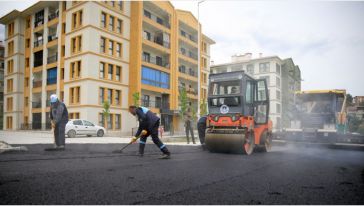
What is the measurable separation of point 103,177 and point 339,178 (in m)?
4.00

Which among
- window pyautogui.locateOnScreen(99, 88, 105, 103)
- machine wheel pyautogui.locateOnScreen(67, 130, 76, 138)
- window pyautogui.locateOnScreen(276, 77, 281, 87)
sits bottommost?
machine wheel pyautogui.locateOnScreen(67, 130, 76, 138)

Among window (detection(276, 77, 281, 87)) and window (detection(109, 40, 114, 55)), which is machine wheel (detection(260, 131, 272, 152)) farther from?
window (detection(276, 77, 281, 87))

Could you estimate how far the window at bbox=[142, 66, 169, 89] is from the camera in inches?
1350

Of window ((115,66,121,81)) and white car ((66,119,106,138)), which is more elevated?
window ((115,66,121,81))

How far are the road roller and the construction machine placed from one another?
4.80m

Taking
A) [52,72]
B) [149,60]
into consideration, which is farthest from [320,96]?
[52,72]

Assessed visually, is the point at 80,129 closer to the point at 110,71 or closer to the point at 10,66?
the point at 110,71

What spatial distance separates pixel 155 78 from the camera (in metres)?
36.0

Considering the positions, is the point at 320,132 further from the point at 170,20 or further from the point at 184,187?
the point at 170,20

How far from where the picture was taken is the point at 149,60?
3672 cm

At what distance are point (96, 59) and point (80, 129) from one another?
10478mm

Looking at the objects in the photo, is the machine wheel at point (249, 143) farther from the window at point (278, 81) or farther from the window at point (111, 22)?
the window at point (278, 81)

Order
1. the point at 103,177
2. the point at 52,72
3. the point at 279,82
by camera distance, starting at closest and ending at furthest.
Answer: the point at 103,177 → the point at 52,72 → the point at 279,82

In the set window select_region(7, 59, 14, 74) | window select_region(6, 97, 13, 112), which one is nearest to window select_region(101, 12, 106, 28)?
window select_region(7, 59, 14, 74)
